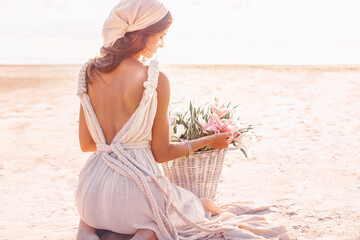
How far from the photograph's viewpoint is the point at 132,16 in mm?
2627

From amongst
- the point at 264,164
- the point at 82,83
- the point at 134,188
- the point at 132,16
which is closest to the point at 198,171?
the point at 134,188

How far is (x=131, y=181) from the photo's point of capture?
8.87 ft

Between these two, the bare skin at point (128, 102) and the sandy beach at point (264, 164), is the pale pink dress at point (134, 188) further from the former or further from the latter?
the sandy beach at point (264, 164)

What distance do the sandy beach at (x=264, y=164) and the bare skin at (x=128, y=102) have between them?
8.6 inches

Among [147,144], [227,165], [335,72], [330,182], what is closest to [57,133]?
[227,165]

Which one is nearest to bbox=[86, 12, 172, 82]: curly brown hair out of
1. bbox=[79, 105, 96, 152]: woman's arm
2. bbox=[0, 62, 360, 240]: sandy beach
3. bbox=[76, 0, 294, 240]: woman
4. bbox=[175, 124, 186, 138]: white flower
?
bbox=[76, 0, 294, 240]: woman

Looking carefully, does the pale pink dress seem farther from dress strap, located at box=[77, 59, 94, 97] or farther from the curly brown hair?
the curly brown hair

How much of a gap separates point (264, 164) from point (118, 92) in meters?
3.17

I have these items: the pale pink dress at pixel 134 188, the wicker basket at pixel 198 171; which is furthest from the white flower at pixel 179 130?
the pale pink dress at pixel 134 188

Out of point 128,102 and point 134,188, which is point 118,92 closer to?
point 128,102

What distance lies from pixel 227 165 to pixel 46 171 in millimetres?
2181

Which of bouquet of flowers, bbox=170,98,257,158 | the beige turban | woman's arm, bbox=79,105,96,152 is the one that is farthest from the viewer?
bouquet of flowers, bbox=170,98,257,158

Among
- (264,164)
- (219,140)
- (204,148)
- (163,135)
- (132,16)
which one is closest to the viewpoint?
(132,16)

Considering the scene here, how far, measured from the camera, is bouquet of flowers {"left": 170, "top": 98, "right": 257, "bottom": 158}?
3.24m
